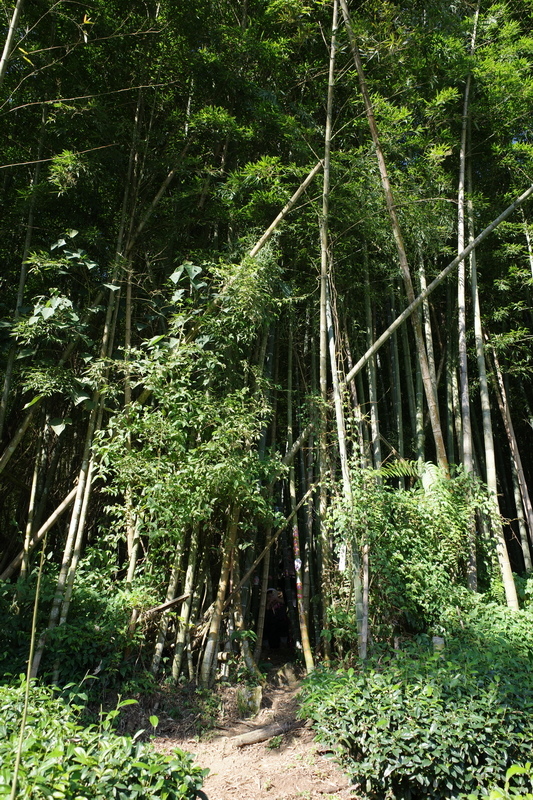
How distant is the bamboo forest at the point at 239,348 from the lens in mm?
3094

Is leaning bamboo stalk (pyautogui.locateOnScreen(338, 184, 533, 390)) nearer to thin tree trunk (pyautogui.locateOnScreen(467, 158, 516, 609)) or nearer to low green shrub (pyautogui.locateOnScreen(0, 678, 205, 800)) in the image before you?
thin tree trunk (pyautogui.locateOnScreen(467, 158, 516, 609))

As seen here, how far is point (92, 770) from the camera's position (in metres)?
1.31

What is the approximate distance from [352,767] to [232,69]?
15.1ft

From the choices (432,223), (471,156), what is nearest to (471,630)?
(432,223)

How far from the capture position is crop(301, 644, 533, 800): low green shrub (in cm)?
197

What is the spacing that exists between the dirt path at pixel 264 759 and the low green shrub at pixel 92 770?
1.27 meters

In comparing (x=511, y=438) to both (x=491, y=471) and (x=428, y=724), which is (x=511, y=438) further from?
(x=428, y=724)

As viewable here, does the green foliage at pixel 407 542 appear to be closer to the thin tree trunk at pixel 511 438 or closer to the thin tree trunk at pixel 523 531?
the thin tree trunk at pixel 523 531

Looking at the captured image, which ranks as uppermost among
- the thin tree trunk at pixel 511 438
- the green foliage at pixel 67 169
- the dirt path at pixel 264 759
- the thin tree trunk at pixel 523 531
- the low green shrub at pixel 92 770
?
the green foliage at pixel 67 169

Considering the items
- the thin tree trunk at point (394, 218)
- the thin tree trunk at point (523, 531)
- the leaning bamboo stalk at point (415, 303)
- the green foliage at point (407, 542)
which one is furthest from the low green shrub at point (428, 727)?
the thin tree trunk at point (523, 531)

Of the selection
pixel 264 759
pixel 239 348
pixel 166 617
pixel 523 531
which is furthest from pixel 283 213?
pixel 523 531

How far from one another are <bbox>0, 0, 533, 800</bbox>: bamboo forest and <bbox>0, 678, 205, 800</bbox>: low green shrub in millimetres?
1056

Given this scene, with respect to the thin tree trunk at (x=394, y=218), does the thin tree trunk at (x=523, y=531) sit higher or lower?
lower

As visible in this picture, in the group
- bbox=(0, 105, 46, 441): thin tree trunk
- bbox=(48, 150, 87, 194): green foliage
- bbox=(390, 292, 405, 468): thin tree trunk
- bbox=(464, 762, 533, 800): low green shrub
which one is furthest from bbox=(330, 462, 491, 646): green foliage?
bbox=(48, 150, 87, 194): green foliage
